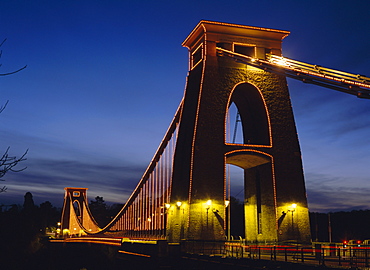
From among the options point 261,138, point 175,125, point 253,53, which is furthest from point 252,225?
point 253,53

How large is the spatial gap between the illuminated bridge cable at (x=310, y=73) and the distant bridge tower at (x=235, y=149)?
47.4 inches

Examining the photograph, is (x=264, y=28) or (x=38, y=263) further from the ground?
(x=264, y=28)

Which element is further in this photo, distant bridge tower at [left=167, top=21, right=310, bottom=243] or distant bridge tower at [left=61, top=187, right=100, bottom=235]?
distant bridge tower at [left=61, top=187, right=100, bottom=235]

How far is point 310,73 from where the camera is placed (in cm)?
2878

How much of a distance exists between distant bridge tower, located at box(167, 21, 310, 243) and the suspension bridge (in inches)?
2.5

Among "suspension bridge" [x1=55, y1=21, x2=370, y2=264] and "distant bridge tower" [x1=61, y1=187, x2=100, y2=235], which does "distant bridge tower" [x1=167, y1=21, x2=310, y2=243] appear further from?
"distant bridge tower" [x1=61, y1=187, x2=100, y2=235]

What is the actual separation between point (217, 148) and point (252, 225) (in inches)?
277

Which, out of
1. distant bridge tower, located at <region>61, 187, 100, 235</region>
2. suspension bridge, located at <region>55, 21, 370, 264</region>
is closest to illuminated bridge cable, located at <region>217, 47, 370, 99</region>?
suspension bridge, located at <region>55, 21, 370, 264</region>

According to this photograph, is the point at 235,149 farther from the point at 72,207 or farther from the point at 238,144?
the point at 72,207

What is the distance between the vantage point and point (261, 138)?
3569 cm

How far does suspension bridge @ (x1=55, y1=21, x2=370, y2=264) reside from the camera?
32.2m

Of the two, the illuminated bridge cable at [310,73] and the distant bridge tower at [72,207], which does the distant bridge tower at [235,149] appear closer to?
the illuminated bridge cable at [310,73]

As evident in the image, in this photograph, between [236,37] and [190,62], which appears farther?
[190,62]

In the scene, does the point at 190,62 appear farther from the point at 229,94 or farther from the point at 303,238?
the point at 303,238
